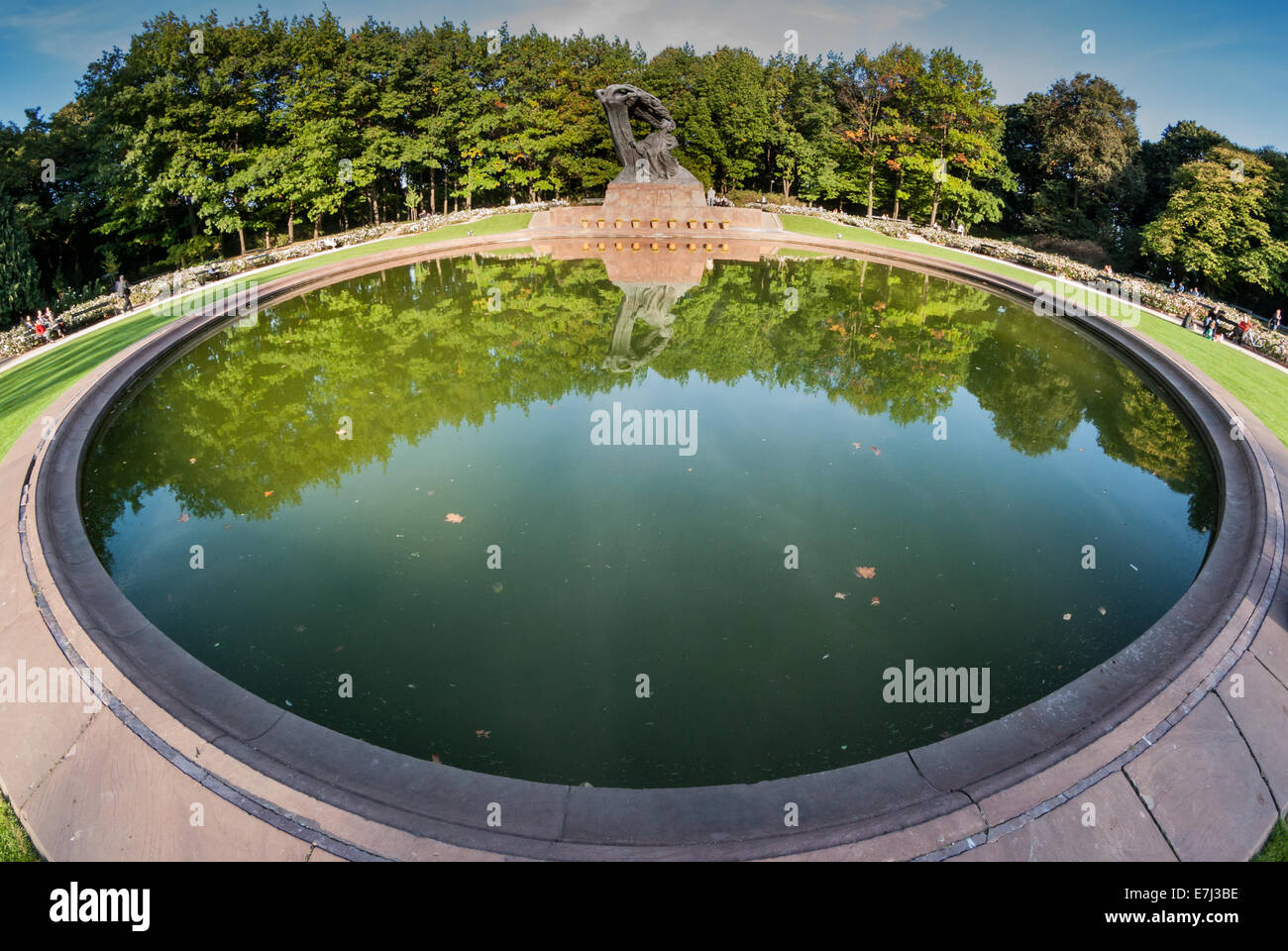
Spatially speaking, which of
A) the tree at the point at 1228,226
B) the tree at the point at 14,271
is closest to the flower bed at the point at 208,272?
the tree at the point at 14,271

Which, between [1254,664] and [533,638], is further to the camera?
[533,638]

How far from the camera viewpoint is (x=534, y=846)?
17.0ft

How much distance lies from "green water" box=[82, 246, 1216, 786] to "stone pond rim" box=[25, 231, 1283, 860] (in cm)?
47

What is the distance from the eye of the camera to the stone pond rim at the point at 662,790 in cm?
535

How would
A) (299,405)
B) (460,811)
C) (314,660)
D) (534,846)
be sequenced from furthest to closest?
(299,405) → (314,660) → (460,811) → (534,846)

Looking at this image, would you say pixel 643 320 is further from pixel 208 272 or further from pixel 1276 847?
pixel 208 272

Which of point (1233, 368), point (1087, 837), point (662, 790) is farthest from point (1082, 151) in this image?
point (662, 790)

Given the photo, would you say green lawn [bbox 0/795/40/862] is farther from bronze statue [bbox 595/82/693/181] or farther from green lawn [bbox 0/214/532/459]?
bronze statue [bbox 595/82/693/181]

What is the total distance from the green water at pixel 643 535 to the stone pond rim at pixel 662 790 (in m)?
0.47

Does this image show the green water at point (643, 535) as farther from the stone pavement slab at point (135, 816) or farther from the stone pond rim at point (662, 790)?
the stone pavement slab at point (135, 816)

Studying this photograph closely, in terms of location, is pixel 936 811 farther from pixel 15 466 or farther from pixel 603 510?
pixel 15 466

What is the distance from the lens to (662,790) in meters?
5.77
